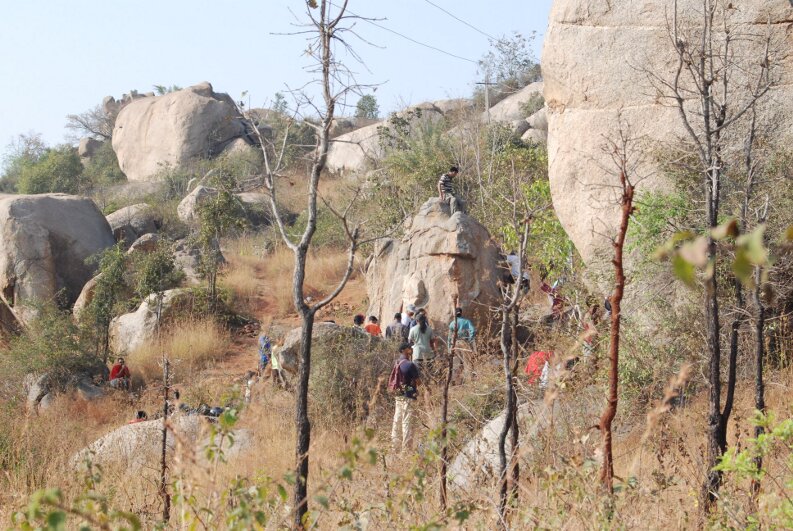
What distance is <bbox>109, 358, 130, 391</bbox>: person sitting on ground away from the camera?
48.2 feet

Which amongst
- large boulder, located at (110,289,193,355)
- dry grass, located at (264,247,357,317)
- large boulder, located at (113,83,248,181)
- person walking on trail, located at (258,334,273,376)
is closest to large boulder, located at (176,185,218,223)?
dry grass, located at (264,247,357,317)

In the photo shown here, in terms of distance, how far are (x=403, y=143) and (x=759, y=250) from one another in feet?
78.5

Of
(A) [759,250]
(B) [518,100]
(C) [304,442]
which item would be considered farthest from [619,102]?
(B) [518,100]

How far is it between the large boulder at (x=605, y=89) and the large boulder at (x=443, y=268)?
303 centimetres

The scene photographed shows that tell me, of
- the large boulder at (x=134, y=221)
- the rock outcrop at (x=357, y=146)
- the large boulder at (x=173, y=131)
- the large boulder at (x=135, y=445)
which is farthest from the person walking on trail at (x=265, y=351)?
the large boulder at (x=173, y=131)

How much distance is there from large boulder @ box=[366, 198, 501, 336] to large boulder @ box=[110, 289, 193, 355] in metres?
4.80

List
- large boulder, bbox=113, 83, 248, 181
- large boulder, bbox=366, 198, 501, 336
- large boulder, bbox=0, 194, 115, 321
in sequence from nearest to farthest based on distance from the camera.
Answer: large boulder, bbox=366, 198, 501, 336, large boulder, bbox=0, 194, 115, 321, large boulder, bbox=113, 83, 248, 181

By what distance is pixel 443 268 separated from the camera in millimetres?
14523

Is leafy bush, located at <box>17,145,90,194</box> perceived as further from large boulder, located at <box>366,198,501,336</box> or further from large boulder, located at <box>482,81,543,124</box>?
large boulder, located at <box>366,198,501,336</box>

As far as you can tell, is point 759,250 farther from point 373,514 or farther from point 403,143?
point 403,143

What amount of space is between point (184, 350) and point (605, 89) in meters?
9.39

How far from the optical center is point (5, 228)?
20203 mm

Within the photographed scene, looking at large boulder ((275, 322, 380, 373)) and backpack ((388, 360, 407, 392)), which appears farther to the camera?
large boulder ((275, 322, 380, 373))

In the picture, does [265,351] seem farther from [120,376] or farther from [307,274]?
[307,274]
